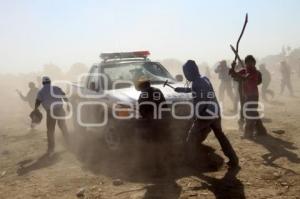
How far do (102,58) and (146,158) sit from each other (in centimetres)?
313

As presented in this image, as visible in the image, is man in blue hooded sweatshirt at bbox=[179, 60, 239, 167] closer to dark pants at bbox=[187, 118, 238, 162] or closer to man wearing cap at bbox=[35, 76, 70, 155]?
dark pants at bbox=[187, 118, 238, 162]

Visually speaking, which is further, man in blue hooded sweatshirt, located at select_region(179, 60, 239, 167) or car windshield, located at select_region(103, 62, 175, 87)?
car windshield, located at select_region(103, 62, 175, 87)

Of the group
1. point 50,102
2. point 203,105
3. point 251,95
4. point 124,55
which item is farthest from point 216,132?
point 50,102

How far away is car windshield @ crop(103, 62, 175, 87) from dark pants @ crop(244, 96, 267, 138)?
1863mm

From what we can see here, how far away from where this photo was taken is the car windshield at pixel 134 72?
29.3 feet

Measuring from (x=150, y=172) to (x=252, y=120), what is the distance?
3280mm

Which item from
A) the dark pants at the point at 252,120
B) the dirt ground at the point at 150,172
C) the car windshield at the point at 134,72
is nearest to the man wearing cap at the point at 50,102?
the dirt ground at the point at 150,172

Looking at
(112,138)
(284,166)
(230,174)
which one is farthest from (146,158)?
(284,166)

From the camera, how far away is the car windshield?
892cm

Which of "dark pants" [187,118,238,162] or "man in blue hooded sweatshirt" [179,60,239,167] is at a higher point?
"man in blue hooded sweatshirt" [179,60,239,167]

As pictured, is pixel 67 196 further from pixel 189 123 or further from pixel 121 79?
pixel 121 79

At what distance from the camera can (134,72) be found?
9.13m

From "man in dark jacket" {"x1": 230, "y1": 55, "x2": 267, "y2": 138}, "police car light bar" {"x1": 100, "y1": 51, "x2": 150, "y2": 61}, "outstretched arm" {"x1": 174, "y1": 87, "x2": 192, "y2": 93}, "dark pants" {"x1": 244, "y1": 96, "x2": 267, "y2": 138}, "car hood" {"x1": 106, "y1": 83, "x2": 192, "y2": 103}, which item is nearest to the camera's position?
"car hood" {"x1": 106, "y1": 83, "x2": 192, "y2": 103}

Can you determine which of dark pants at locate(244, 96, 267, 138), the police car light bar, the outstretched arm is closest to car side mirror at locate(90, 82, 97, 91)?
the police car light bar
